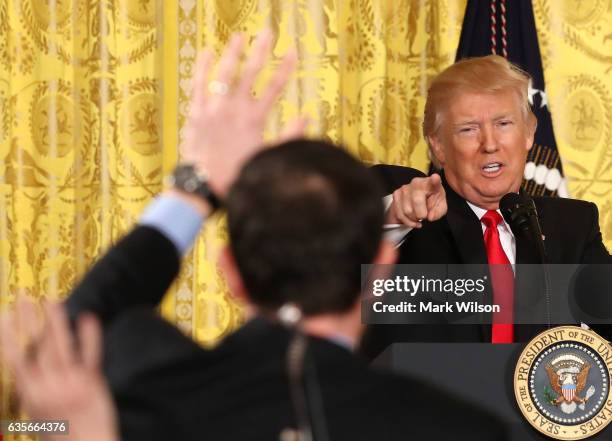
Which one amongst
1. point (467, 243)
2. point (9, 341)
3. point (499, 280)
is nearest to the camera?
point (9, 341)

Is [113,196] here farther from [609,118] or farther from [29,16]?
[609,118]

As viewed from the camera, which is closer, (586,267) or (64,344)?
(64,344)

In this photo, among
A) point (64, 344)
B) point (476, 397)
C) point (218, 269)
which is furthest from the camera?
point (218, 269)

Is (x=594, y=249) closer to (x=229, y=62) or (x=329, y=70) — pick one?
(x=329, y=70)

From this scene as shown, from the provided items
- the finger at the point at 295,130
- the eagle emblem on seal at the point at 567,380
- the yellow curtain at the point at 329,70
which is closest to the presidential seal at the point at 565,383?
the eagle emblem on seal at the point at 567,380

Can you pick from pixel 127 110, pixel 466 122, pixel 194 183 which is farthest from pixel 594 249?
pixel 194 183

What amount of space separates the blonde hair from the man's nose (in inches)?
4.8

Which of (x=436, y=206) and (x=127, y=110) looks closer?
(x=436, y=206)

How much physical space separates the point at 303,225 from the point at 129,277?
24 cm

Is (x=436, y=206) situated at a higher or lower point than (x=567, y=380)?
higher

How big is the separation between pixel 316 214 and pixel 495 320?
1.95m

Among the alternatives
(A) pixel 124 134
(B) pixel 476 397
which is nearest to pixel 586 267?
(B) pixel 476 397

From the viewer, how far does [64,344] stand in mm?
1133

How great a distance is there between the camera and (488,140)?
349 centimetres
